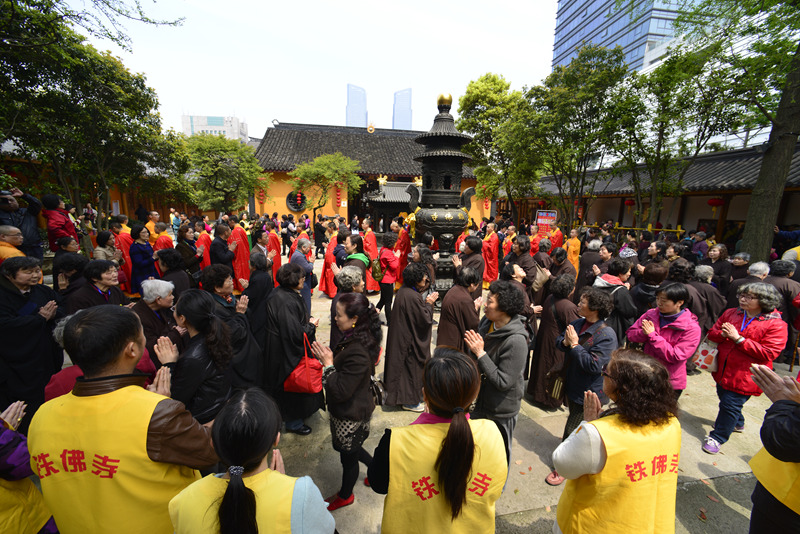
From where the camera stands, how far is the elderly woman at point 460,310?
3672mm

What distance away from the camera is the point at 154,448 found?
142 centimetres

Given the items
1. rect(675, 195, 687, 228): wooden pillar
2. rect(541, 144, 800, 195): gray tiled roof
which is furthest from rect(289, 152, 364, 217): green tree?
rect(675, 195, 687, 228): wooden pillar

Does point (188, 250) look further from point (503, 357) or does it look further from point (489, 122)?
point (489, 122)

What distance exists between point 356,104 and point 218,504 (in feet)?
386

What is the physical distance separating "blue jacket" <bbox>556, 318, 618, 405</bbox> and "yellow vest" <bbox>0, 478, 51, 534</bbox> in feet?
11.0

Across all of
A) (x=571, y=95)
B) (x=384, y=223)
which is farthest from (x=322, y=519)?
(x=384, y=223)

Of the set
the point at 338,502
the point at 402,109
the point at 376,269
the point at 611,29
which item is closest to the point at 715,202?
the point at 376,269

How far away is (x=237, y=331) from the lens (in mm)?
2758

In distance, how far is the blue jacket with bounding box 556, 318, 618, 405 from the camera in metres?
2.69

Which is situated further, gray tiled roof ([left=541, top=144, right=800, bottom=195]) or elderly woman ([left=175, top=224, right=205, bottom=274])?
gray tiled roof ([left=541, top=144, right=800, bottom=195])

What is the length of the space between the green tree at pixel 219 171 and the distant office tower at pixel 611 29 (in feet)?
107

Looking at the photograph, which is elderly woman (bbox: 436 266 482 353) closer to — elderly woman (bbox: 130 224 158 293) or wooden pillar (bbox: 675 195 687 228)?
elderly woman (bbox: 130 224 158 293)

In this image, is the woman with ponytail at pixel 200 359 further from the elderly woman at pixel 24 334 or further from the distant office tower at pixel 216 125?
the distant office tower at pixel 216 125

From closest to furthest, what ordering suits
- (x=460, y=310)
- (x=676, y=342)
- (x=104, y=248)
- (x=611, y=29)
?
(x=676, y=342)
(x=460, y=310)
(x=104, y=248)
(x=611, y=29)
